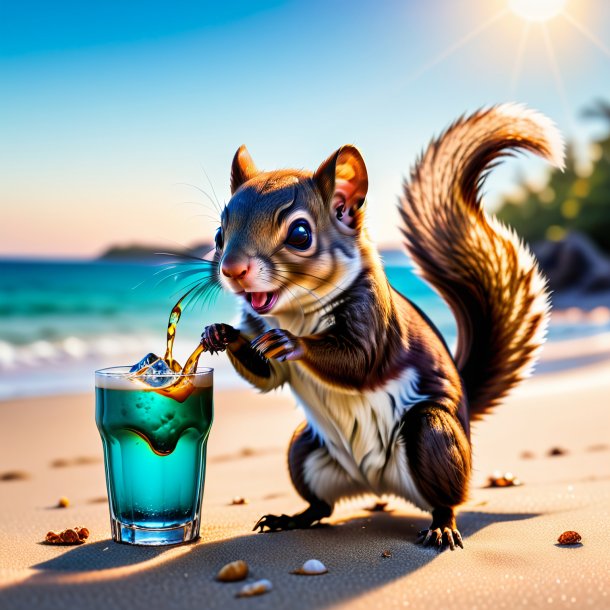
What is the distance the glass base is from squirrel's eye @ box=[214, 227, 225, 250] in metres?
→ 0.88

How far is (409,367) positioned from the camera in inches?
116

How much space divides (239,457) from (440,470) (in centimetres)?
251

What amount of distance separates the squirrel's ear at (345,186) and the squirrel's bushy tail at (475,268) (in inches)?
21.8

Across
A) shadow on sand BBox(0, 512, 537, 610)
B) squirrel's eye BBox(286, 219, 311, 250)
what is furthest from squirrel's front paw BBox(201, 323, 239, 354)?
shadow on sand BBox(0, 512, 537, 610)

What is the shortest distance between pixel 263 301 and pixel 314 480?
2.52 ft

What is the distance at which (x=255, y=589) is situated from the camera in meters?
2.30

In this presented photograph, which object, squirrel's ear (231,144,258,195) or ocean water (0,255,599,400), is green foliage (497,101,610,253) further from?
squirrel's ear (231,144,258,195)

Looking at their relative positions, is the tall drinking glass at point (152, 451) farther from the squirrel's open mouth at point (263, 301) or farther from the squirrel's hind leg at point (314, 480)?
the squirrel's hind leg at point (314, 480)

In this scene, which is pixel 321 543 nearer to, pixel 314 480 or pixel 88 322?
pixel 314 480

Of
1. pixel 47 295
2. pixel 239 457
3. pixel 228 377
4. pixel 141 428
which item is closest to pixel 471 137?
pixel 141 428

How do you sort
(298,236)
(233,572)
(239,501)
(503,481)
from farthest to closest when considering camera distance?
(503,481), (239,501), (298,236), (233,572)

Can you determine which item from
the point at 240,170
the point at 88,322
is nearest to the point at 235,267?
the point at 240,170

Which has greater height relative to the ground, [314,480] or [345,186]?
[345,186]

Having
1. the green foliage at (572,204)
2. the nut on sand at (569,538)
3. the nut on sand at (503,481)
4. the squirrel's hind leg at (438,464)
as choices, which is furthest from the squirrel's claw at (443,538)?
the green foliage at (572,204)
